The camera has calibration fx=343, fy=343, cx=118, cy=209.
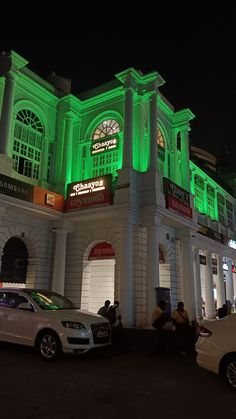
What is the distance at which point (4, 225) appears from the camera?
14.9 metres

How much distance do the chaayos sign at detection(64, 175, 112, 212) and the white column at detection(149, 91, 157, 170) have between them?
2184 mm

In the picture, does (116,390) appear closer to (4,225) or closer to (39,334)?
(39,334)

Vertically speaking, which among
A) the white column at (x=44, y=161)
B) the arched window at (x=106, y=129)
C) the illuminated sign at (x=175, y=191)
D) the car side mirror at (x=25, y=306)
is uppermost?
the arched window at (x=106, y=129)

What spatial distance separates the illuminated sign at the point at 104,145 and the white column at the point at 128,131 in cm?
144

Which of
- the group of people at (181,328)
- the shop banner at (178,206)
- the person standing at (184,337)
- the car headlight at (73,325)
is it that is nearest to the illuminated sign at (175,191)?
the shop banner at (178,206)

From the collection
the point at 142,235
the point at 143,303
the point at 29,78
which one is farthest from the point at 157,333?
the point at 29,78

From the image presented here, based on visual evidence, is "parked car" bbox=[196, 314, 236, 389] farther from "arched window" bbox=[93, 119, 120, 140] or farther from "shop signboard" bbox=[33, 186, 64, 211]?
"arched window" bbox=[93, 119, 120, 140]

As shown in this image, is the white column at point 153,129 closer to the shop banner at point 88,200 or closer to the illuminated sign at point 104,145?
the illuminated sign at point 104,145

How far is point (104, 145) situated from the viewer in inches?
689

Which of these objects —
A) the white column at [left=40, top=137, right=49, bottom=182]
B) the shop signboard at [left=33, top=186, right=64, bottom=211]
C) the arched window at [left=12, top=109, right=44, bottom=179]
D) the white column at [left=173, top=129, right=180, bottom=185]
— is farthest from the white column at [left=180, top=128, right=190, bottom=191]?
the arched window at [left=12, top=109, right=44, bottom=179]

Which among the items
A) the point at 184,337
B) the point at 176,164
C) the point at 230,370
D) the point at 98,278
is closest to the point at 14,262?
the point at 98,278

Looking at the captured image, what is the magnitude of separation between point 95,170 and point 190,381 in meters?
12.7

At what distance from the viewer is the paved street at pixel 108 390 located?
473 cm

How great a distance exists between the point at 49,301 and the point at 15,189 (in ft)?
21.3
